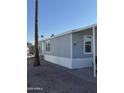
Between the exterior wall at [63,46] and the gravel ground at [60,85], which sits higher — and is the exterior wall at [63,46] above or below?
above

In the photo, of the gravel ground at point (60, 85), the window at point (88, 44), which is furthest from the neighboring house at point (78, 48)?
the gravel ground at point (60, 85)

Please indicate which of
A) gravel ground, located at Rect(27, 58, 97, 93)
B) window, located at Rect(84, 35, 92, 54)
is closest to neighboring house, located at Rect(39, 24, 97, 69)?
window, located at Rect(84, 35, 92, 54)

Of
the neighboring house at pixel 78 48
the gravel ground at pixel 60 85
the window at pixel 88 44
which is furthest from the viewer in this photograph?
the window at pixel 88 44

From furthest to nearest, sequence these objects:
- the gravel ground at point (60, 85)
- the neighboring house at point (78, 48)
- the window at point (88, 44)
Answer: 1. the window at point (88, 44)
2. the neighboring house at point (78, 48)
3. the gravel ground at point (60, 85)

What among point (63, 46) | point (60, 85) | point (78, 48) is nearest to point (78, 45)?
point (78, 48)

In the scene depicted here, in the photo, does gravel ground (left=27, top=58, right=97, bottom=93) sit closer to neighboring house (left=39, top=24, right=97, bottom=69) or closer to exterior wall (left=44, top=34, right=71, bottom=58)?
neighboring house (left=39, top=24, right=97, bottom=69)

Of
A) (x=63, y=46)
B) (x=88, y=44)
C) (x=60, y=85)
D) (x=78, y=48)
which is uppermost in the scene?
(x=88, y=44)

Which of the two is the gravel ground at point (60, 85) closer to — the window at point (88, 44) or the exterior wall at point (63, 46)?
the exterior wall at point (63, 46)

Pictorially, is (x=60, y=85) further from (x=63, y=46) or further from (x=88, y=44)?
(x=63, y=46)

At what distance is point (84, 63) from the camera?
9516mm
